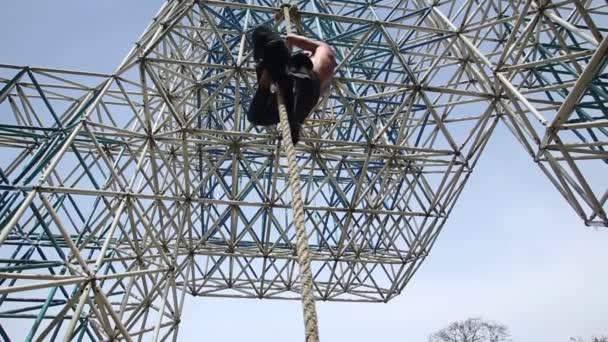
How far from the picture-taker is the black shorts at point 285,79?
12.9 feet

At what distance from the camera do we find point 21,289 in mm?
7543

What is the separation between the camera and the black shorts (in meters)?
3.93

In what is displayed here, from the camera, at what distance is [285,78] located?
3957 mm

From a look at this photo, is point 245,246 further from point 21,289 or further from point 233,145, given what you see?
point 21,289

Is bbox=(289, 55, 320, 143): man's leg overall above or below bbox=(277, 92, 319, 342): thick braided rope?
above

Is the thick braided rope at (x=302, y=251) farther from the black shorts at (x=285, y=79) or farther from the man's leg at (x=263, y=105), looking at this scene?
the man's leg at (x=263, y=105)

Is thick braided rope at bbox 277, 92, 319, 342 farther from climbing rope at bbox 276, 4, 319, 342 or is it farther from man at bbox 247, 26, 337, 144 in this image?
man at bbox 247, 26, 337, 144

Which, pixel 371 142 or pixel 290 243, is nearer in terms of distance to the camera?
pixel 371 142

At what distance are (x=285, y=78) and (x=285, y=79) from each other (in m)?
0.01

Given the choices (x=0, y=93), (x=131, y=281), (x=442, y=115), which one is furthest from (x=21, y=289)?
(x=442, y=115)

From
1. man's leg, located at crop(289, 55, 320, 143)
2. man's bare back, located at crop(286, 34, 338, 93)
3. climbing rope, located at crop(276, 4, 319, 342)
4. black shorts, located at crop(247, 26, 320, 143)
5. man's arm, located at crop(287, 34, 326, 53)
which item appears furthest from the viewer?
man's arm, located at crop(287, 34, 326, 53)

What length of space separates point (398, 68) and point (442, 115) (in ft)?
10.5

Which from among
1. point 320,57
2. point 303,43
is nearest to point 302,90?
point 320,57

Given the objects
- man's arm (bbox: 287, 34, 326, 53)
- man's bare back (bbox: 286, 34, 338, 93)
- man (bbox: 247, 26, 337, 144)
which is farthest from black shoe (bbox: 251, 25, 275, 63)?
man's arm (bbox: 287, 34, 326, 53)
